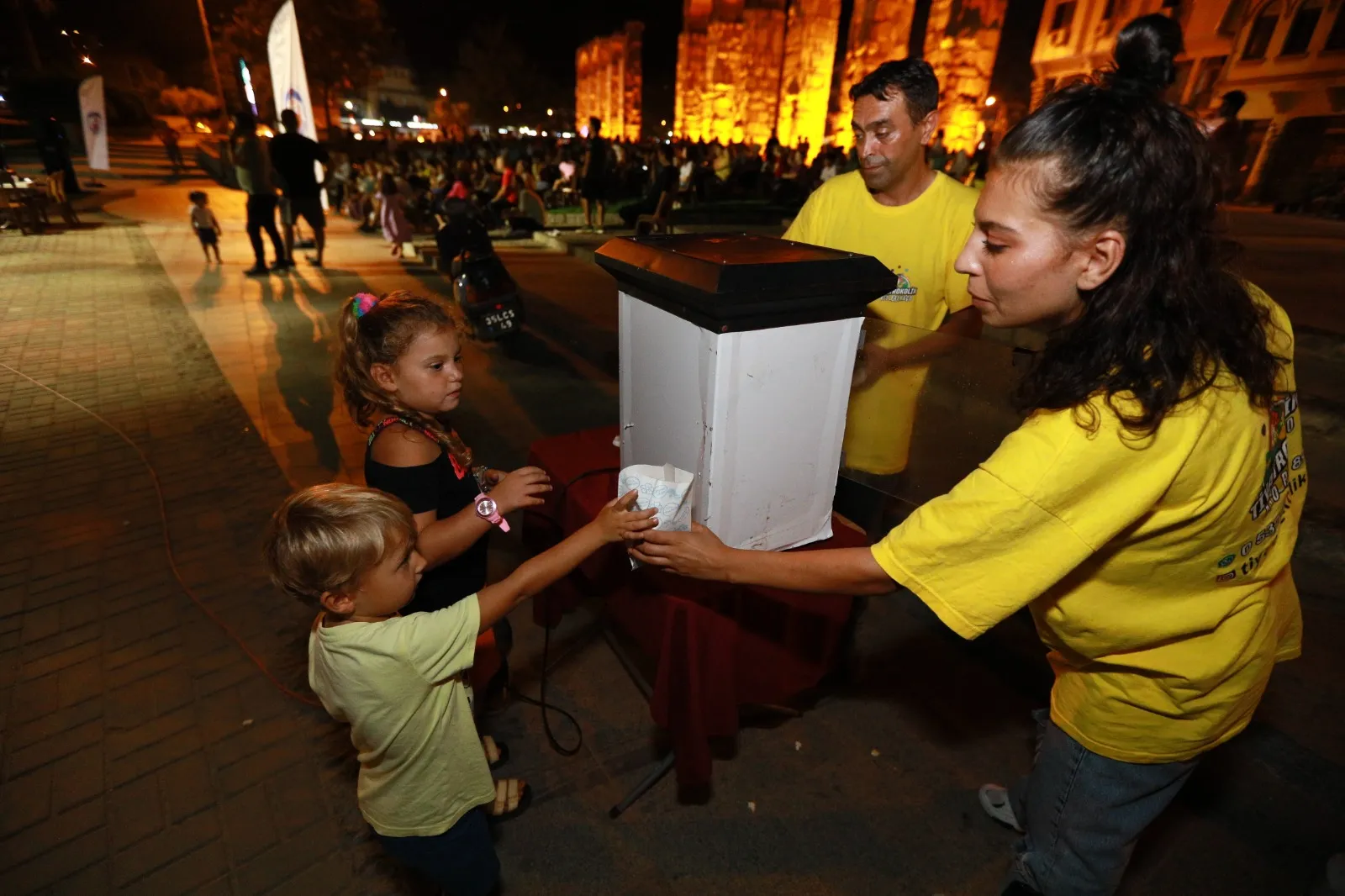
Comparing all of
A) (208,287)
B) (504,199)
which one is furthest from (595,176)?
(208,287)

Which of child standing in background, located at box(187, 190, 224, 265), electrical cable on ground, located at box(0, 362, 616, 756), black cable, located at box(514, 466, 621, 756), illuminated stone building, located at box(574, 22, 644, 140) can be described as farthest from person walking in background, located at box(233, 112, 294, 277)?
illuminated stone building, located at box(574, 22, 644, 140)

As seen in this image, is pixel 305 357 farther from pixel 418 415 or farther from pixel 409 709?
pixel 409 709

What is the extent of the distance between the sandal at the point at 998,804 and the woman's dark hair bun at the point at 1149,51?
2.09 metres

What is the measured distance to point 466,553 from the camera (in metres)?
1.99

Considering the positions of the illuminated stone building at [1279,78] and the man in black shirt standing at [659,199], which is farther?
the illuminated stone building at [1279,78]

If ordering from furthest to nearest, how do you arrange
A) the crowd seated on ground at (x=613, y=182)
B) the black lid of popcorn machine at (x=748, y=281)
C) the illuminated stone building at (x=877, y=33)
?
the illuminated stone building at (x=877, y=33), the crowd seated on ground at (x=613, y=182), the black lid of popcorn machine at (x=748, y=281)

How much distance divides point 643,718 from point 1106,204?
226cm

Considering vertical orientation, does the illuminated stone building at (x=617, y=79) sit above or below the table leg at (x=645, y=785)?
above

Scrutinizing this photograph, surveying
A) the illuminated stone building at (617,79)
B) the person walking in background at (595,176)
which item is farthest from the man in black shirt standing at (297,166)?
the illuminated stone building at (617,79)

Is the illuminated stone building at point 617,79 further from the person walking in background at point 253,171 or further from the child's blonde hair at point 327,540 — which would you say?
the child's blonde hair at point 327,540

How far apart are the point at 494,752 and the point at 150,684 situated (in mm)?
1511

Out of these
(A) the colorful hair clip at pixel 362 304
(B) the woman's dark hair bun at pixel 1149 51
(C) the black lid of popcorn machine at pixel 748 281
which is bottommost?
(A) the colorful hair clip at pixel 362 304

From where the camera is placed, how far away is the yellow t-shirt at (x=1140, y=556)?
95cm

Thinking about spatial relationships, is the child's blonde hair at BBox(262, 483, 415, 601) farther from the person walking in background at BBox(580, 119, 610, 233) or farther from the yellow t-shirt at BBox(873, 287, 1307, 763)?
the person walking in background at BBox(580, 119, 610, 233)
